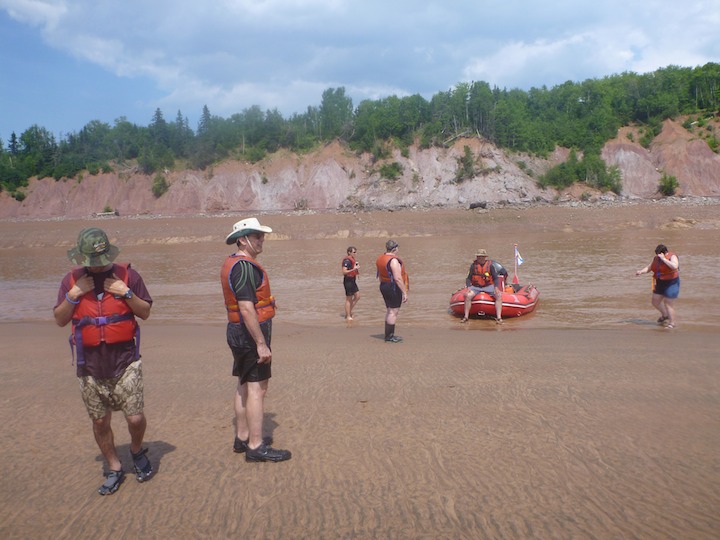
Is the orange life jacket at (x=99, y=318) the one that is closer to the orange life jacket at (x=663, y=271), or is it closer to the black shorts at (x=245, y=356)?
the black shorts at (x=245, y=356)

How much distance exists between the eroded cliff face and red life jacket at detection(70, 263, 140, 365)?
5470 centimetres

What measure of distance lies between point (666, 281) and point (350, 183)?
5501cm

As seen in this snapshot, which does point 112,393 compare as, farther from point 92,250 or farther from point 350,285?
point 350,285

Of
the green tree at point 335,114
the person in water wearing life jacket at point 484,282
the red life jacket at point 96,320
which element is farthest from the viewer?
the green tree at point 335,114

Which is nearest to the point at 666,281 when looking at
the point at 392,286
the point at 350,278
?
the point at 392,286

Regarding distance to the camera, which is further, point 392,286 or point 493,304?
point 493,304

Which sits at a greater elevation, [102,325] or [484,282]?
[102,325]

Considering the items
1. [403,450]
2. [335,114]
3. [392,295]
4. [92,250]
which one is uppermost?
[335,114]

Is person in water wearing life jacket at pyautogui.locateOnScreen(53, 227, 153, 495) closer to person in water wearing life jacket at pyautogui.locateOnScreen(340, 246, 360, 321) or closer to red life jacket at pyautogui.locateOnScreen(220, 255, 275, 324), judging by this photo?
red life jacket at pyautogui.locateOnScreen(220, 255, 275, 324)

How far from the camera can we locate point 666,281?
31.7 ft

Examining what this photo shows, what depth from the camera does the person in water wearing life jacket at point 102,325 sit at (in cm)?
377

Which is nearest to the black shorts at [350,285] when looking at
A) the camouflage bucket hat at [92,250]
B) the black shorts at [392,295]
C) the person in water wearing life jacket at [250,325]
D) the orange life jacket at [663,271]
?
the black shorts at [392,295]

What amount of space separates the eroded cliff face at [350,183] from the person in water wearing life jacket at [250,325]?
178ft

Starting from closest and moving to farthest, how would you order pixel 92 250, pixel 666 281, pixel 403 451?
pixel 92 250 → pixel 403 451 → pixel 666 281
